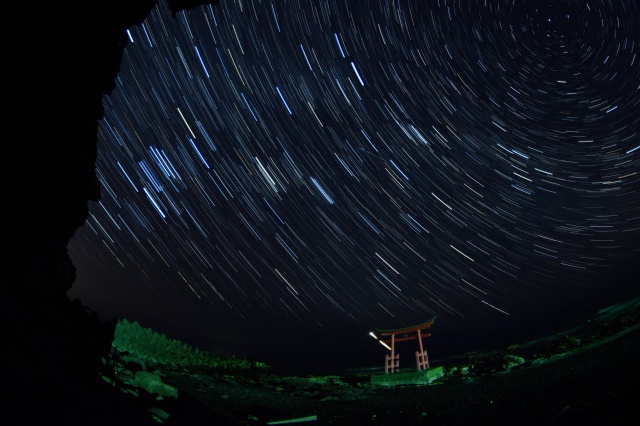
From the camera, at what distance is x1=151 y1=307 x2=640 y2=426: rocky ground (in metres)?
6.04

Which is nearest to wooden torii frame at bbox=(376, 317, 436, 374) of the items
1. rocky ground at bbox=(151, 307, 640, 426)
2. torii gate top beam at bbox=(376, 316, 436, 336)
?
torii gate top beam at bbox=(376, 316, 436, 336)

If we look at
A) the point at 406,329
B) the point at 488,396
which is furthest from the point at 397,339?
the point at 488,396

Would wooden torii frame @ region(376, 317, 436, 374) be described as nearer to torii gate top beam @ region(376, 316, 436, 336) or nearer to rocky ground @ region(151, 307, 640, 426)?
torii gate top beam @ region(376, 316, 436, 336)

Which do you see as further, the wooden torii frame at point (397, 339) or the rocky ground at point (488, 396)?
the wooden torii frame at point (397, 339)

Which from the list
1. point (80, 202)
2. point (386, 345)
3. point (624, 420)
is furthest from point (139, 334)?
point (624, 420)

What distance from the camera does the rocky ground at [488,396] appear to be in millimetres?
6043

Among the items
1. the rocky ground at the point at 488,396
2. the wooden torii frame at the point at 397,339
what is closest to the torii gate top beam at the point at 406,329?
the wooden torii frame at the point at 397,339

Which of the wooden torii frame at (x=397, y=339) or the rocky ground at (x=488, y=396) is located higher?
the wooden torii frame at (x=397, y=339)

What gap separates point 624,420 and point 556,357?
748 cm

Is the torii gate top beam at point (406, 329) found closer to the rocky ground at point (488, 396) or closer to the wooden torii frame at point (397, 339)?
the wooden torii frame at point (397, 339)

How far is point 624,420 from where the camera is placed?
15.7 ft

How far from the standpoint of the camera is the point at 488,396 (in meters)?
8.36

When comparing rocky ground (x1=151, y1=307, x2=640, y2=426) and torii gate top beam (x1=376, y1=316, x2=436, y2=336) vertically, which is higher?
torii gate top beam (x1=376, y1=316, x2=436, y2=336)

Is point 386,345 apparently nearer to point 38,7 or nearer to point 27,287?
point 27,287
